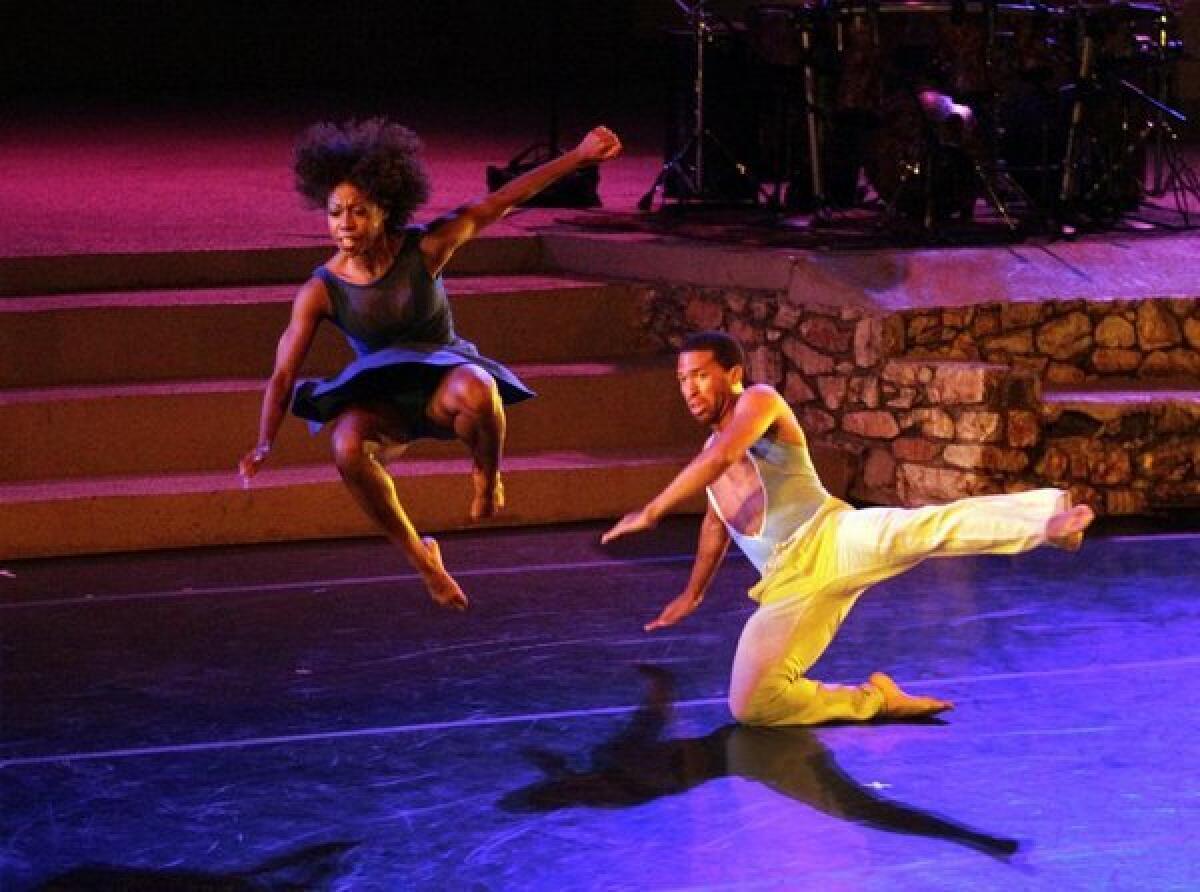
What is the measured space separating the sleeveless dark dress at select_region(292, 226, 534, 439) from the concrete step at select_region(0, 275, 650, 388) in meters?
3.39

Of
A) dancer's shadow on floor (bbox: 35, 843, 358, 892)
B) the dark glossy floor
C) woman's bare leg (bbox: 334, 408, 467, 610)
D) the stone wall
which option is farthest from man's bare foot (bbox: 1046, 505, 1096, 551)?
the stone wall

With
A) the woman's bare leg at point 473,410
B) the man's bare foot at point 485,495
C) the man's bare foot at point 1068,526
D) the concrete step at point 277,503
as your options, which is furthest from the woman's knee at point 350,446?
the concrete step at point 277,503

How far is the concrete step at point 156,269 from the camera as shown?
31.3 feet

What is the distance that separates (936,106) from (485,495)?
395cm

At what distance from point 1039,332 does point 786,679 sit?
3.53 m

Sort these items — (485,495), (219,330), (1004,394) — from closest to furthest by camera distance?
(485,495)
(1004,394)
(219,330)

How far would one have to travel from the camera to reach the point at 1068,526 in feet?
17.7

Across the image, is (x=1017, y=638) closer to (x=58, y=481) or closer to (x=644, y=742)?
(x=644, y=742)

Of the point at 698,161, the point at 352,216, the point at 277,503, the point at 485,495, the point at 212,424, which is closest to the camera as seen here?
the point at 352,216

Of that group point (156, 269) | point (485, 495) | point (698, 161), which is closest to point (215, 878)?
point (485, 495)

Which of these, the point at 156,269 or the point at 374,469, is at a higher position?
the point at 374,469

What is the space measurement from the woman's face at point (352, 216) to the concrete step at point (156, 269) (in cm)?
394

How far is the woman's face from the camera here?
5898 millimetres

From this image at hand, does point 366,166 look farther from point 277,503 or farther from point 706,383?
point 277,503
